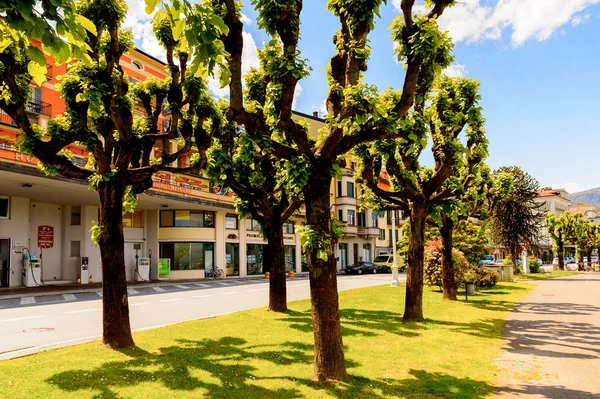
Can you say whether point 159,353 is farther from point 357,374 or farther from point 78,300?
point 78,300

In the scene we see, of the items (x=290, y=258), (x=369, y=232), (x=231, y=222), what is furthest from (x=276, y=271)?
(x=369, y=232)

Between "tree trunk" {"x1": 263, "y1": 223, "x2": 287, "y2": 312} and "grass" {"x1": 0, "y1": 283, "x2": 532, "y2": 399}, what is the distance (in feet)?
6.49

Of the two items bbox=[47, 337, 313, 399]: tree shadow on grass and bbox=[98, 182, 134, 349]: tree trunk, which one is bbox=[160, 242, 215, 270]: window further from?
bbox=[98, 182, 134, 349]: tree trunk

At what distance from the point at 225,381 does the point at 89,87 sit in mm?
5987

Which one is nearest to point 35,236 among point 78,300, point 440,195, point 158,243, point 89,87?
point 158,243

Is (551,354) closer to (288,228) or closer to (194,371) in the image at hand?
(194,371)

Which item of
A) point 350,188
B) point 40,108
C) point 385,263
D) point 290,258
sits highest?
point 40,108

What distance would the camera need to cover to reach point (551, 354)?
29.2 feet

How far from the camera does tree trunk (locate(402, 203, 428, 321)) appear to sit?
41.9ft

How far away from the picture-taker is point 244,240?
3794 centimetres

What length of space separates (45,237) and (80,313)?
16.2 m

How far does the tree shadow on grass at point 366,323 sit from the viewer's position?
10.9m

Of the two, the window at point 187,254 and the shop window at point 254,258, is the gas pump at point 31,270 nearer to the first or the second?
the window at point 187,254

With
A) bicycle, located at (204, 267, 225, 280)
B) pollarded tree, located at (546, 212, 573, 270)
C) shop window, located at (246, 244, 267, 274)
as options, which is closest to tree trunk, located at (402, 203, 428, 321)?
bicycle, located at (204, 267, 225, 280)
